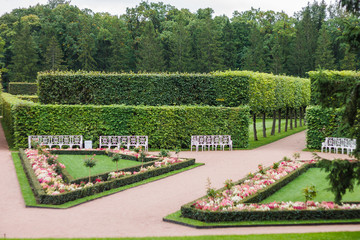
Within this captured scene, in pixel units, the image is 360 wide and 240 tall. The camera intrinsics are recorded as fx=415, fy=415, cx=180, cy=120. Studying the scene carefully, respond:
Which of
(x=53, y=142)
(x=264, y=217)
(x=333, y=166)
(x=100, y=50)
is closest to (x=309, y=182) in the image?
(x=264, y=217)

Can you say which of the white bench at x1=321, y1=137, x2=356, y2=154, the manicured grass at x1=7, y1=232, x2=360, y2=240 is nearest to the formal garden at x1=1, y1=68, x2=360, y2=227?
the white bench at x1=321, y1=137, x2=356, y2=154

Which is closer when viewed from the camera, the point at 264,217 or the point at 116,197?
the point at 264,217

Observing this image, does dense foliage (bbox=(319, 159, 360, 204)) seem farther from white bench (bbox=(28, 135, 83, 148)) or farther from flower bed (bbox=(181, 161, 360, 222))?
white bench (bbox=(28, 135, 83, 148))

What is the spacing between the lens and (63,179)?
13.8 m

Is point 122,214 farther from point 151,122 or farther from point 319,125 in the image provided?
point 319,125

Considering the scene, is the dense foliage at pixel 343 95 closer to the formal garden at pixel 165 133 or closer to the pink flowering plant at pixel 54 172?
the formal garden at pixel 165 133

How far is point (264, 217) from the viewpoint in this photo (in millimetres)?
9688

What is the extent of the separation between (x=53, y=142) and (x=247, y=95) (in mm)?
11166

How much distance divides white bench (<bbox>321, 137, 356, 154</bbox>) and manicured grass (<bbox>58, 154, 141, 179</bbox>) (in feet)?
32.4

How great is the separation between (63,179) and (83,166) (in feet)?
8.80

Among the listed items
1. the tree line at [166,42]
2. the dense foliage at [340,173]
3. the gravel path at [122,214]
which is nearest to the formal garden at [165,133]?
the gravel path at [122,214]

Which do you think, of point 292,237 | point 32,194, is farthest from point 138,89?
point 292,237

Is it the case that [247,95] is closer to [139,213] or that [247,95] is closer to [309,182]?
[309,182]

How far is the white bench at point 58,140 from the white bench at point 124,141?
1.18m
